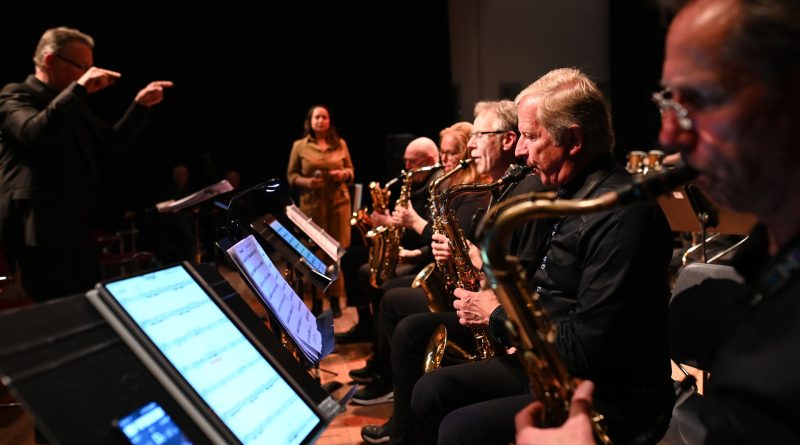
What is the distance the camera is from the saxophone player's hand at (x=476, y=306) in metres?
2.06

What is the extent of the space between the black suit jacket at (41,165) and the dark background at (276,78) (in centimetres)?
500

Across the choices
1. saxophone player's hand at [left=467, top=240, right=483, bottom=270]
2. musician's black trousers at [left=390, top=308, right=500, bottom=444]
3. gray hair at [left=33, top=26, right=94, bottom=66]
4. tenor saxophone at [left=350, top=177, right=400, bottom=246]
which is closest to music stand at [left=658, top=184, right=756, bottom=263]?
saxophone player's hand at [left=467, top=240, right=483, bottom=270]

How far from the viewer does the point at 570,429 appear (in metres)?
1.03

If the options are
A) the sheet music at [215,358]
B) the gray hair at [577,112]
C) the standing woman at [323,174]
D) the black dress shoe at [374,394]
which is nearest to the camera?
the sheet music at [215,358]

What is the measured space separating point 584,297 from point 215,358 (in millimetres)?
920

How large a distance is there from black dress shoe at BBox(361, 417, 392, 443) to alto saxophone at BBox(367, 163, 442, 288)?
1.16 meters

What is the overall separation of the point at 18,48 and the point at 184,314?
7.09 metres

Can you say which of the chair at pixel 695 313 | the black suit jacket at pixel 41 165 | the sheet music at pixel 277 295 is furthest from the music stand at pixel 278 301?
the black suit jacket at pixel 41 165

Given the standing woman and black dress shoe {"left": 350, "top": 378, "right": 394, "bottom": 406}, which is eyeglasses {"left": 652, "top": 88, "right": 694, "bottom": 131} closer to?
black dress shoe {"left": 350, "top": 378, "right": 394, "bottom": 406}

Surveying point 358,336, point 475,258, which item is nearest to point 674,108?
point 475,258

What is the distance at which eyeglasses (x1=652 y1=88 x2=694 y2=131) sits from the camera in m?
0.92

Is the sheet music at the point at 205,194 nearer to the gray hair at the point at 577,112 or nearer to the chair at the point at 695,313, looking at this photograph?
the gray hair at the point at 577,112

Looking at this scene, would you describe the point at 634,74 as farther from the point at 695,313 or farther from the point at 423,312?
the point at 695,313

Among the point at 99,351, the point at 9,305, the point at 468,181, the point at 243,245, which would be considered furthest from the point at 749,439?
the point at 9,305
